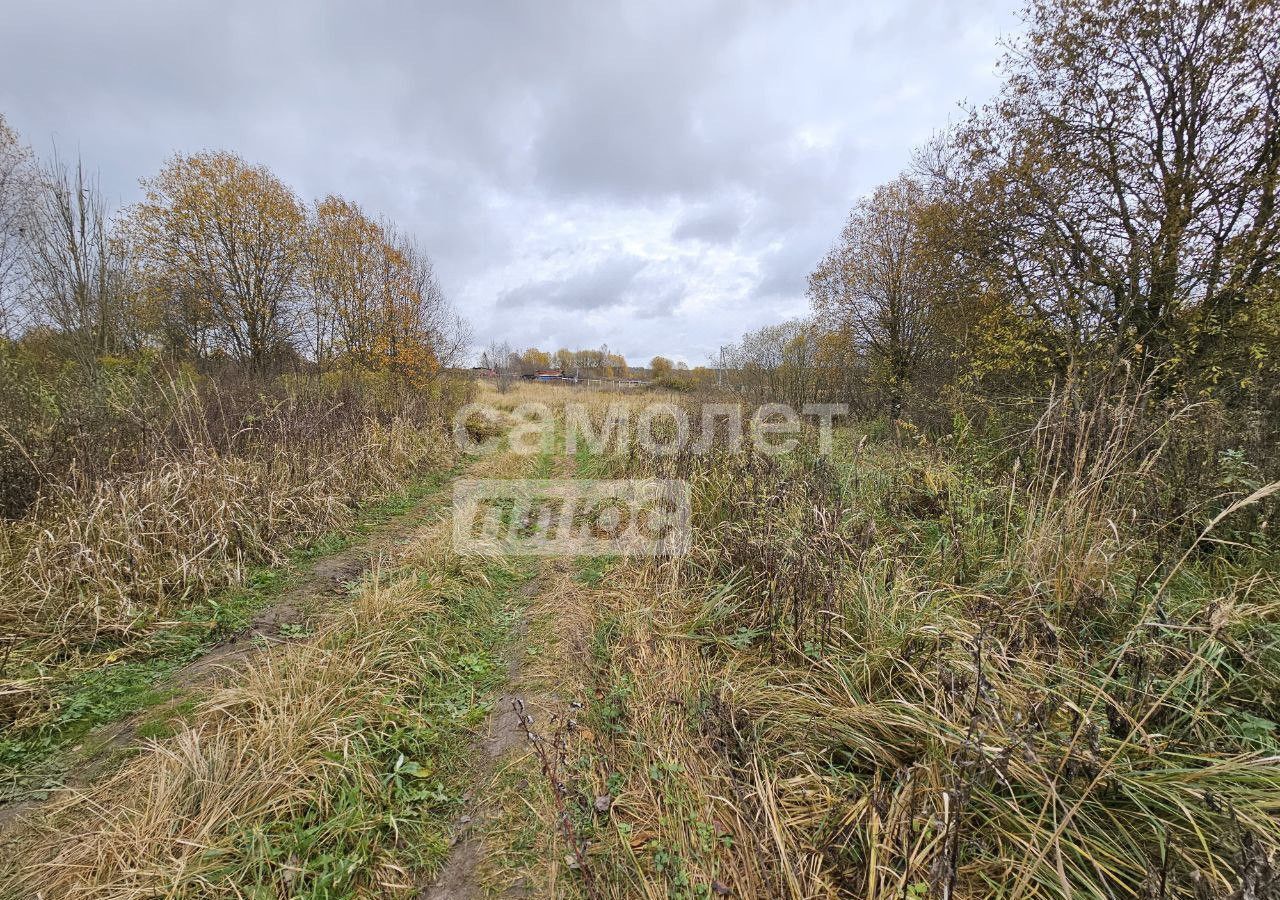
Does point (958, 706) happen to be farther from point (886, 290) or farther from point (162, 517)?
point (886, 290)

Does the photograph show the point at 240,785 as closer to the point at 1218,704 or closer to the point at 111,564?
the point at 111,564

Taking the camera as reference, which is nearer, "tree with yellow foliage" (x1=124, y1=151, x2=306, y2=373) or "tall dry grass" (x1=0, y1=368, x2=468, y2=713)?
"tall dry grass" (x1=0, y1=368, x2=468, y2=713)

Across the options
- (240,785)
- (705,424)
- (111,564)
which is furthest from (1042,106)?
(111,564)

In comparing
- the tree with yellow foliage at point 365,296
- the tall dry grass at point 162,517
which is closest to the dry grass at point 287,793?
the tall dry grass at point 162,517

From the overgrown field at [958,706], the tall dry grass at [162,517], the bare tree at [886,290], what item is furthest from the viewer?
the bare tree at [886,290]

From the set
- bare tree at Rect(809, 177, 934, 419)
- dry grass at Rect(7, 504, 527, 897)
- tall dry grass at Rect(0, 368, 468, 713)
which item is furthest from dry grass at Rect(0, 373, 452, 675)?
bare tree at Rect(809, 177, 934, 419)

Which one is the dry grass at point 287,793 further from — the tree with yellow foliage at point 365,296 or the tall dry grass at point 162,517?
the tree with yellow foliage at point 365,296

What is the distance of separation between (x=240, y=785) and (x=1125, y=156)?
11056mm

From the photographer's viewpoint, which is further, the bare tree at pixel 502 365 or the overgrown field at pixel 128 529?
the bare tree at pixel 502 365

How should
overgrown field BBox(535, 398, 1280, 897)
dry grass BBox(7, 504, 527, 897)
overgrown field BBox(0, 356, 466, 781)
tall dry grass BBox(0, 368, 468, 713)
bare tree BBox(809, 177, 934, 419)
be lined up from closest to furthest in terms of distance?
overgrown field BBox(535, 398, 1280, 897) → dry grass BBox(7, 504, 527, 897) → overgrown field BBox(0, 356, 466, 781) → tall dry grass BBox(0, 368, 468, 713) → bare tree BBox(809, 177, 934, 419)

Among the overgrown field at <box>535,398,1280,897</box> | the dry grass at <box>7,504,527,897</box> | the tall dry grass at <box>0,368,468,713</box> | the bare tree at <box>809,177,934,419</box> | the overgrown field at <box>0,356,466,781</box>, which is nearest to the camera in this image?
the overgrown field at <box>535,398,1280,897</box>

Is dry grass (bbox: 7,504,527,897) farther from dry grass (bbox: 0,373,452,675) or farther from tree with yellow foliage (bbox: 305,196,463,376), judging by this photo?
tree with yellow foliage (bbox: 305,196,463,376)

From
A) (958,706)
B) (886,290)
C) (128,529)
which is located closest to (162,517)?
(128,529)

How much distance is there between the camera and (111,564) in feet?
10.5
